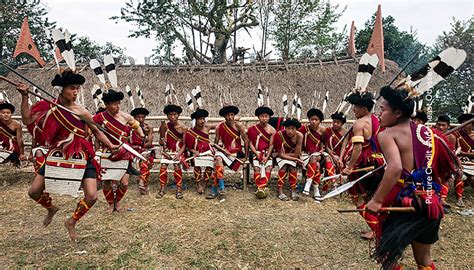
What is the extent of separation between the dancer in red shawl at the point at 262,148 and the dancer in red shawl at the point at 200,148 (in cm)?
83

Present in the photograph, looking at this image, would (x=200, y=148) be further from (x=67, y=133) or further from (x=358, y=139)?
(x=358, y=139)

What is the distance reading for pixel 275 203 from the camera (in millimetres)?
5762

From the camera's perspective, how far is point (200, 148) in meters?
6.29

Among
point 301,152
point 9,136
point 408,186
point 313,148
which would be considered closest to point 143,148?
point 9,136

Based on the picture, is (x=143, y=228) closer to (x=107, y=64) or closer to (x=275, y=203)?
(x=275, y=203)

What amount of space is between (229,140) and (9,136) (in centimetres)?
440

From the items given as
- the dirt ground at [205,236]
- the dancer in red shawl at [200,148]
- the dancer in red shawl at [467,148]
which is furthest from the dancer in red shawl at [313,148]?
the dancer in red shawl at [467,148]

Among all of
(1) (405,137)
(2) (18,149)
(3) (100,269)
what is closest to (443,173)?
(1) (405,137)

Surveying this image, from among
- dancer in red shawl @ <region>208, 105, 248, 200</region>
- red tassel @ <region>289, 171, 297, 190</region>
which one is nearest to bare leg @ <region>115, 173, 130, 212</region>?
dancer in red shawl @ <region>208, 105, 248, 200</region>

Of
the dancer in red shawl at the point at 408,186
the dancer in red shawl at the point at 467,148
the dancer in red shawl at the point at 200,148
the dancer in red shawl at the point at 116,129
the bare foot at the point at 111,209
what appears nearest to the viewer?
the dancer in red shawl at the point at 408,186

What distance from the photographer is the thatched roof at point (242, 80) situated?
12070 millimetres

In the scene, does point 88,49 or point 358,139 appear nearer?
point 358,139

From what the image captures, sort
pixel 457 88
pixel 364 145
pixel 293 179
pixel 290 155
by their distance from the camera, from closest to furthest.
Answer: pixel 364 145 → pixel 293 179 → pixel 290 155 → pixel 457 88

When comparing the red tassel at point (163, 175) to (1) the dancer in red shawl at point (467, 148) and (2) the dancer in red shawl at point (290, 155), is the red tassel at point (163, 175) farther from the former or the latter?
(1) the dancer in red shawl at point (467, 148)
